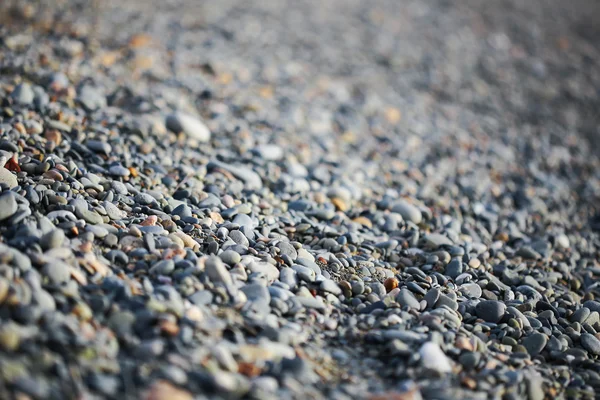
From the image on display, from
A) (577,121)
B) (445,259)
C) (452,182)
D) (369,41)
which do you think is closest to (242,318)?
(445,259)

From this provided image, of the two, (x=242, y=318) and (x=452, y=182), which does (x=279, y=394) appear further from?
(x=452, y=182)

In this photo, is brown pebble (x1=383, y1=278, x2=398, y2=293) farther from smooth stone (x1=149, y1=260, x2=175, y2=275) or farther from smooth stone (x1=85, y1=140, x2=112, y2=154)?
smooth stone (x1=85, y1=140, x2=112, y2=154)

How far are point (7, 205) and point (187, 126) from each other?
5.45ft

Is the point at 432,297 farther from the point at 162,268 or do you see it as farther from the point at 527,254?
the point at 162,268

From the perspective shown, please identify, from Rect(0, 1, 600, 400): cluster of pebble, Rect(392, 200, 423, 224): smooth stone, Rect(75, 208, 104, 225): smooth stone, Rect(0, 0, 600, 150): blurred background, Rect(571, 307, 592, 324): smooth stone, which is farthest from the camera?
Rect(0, 0, 600, 150): blurred background

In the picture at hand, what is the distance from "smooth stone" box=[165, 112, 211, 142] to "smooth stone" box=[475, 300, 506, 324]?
7.49ft

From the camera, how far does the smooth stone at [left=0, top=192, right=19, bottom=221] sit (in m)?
2.17

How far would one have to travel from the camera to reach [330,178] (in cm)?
374

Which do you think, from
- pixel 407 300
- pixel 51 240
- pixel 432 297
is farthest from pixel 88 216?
pixel 432 297

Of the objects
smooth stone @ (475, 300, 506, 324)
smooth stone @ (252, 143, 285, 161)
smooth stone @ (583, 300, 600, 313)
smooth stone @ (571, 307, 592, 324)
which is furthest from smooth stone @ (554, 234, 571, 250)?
smooth stone @ (252, 143, 285, 161)

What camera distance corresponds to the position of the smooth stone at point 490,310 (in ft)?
8.29

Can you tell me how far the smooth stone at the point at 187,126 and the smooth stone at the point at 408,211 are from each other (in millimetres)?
1522

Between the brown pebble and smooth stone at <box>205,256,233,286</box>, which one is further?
the brown pebble

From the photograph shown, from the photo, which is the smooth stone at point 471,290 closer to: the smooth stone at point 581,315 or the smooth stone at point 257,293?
the smooth stone at point 581,315
